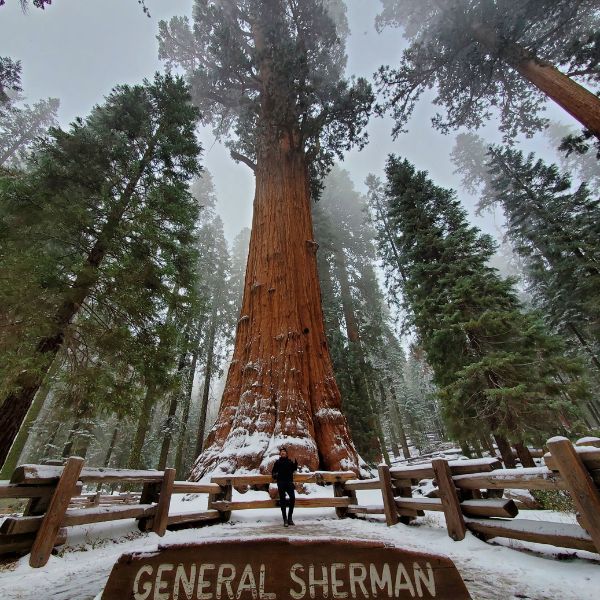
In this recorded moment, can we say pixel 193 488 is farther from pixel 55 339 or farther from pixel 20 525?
pixel 55 339

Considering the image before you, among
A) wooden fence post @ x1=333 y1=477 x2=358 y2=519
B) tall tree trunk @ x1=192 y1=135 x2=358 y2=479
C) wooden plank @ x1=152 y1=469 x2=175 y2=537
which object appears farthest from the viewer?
tall tree trunk @ x1=192 y1=135 x2=358 y2=479

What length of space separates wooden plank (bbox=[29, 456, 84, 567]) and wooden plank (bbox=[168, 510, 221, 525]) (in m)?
1.57

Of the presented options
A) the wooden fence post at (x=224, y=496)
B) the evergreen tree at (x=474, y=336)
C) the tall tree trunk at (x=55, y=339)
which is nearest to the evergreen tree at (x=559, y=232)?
the evergreen tree at (x=474, y=336)

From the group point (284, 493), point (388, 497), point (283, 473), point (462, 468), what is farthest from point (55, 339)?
point (462, 468)

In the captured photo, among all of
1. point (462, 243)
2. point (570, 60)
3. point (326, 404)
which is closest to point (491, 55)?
point (570, 60)

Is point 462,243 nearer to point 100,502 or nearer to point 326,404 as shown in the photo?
point 326,404

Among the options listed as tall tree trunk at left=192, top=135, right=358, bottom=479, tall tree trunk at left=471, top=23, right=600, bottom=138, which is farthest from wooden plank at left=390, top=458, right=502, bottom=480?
tall tree trunk at left=471, top=23, right=600, bottom=138

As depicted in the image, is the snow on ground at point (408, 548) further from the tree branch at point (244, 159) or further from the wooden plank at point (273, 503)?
the tree branch at point (244, 159)

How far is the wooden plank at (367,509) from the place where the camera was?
5066 millimetres

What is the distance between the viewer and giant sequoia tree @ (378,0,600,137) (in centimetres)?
952

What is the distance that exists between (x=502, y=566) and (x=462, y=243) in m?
10.5

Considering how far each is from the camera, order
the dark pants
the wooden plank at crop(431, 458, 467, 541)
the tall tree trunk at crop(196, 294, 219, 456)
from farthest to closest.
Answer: the tall tree trunk at crop(196, 294, 219, 456)
the dark pants
the wooden plank at crop(431, 458, 467, 541)

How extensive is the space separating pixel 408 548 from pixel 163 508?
12.9 ft

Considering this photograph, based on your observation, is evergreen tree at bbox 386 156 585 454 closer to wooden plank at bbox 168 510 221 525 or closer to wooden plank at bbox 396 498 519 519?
wooden plank at bbox 396 498 519 519
